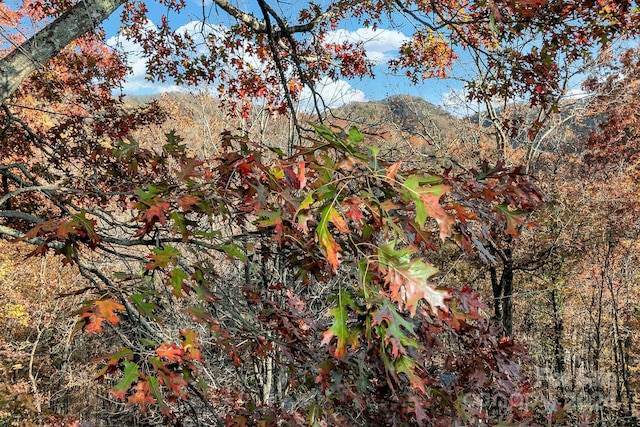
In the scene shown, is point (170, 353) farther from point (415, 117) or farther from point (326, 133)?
point (415, 117)

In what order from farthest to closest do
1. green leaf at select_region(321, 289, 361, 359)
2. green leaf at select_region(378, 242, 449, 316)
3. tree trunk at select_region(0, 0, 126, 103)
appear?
tree trunk at select_region(0, 0, 126, 103)
green leaf at select_region(321, 289, 361, 359)
green leaf at select_region(378, 242, 449, 316)

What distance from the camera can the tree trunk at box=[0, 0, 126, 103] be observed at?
235 cm

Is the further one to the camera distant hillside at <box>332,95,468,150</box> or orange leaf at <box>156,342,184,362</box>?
distant hillside at <box>332,95,468,150</box>

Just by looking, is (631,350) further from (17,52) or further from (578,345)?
(17,52)

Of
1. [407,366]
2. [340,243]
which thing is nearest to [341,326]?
[407,366]

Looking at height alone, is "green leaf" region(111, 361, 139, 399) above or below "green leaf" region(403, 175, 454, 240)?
below

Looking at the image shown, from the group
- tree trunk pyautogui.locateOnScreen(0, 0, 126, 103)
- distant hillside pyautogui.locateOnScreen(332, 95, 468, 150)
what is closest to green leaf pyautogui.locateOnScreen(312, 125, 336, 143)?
tree trunk pyautogui.locateOnScreen(0, 0, 126, 103)

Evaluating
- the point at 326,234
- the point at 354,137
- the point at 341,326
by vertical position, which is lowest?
the point at 341,326

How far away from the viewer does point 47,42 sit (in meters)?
2.38

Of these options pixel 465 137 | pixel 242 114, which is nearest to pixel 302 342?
pixel 242 114

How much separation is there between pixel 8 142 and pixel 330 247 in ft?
15.4

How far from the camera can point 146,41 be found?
5.21m

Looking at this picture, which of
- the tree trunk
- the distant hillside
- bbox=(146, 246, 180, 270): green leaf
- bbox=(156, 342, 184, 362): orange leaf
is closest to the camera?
bbox=(146, 246, 180, 270): green leaf

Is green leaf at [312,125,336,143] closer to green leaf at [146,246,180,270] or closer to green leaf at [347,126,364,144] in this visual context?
green leaf at [347,126,364,144]
